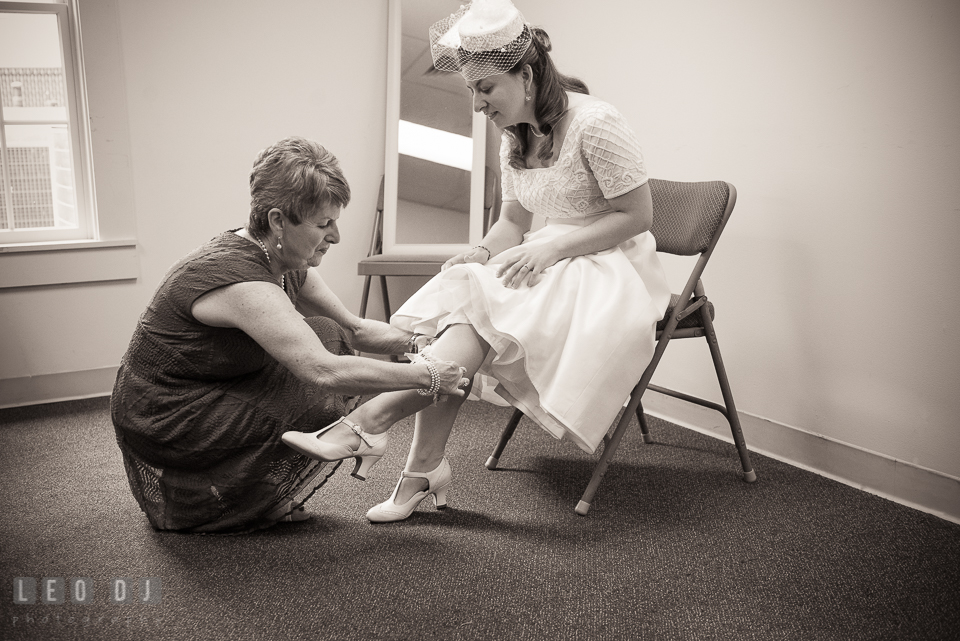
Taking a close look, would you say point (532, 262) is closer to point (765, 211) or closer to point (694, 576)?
point (694, 576)

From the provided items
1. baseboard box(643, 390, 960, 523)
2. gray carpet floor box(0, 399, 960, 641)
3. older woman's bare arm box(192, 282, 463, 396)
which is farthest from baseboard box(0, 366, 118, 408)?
baseboard box(643, 390, 960, 523)

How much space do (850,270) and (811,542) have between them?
0.91 m

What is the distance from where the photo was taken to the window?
3355 mm

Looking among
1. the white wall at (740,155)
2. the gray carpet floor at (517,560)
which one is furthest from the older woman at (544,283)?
the white wall at (740,155)

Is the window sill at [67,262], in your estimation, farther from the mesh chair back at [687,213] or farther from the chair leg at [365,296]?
the mesh chair back at [687,213]

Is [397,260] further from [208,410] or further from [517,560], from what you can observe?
[517,560]

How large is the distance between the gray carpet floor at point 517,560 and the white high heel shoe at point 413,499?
0.03 metres

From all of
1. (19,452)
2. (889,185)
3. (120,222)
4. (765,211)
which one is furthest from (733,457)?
(120,222)

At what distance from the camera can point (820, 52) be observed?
8.16ft

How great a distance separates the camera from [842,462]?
256 centimetres

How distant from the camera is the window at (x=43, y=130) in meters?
3.36

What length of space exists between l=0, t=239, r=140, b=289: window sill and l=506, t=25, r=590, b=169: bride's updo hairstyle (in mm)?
2091

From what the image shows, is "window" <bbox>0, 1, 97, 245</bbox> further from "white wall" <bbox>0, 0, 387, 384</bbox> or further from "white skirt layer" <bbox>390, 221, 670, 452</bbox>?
"white skirt layer" <bbox>390, 221, 670, 452</bbox>

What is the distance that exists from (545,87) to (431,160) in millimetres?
1668
